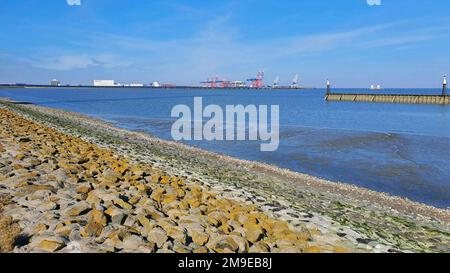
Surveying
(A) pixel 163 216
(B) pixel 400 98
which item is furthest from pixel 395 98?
(A) pixel 163 216

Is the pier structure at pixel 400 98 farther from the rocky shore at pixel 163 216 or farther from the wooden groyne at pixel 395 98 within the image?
the rocky shore at pixel 163 216

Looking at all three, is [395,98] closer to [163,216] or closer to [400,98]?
[400,98]

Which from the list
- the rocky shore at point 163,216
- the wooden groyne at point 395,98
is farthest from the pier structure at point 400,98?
the rocky shore at point 163,216

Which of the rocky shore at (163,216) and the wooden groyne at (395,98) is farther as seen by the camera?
the wooden groyne at (395,98)

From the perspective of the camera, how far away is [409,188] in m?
12.8

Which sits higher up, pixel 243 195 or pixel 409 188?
pixel 243 195

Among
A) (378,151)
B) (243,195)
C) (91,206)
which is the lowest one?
(378,151)

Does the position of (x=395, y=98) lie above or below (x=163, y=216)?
below

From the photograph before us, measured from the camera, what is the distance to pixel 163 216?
18.7 ft

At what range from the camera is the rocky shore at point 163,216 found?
460 centimetres
